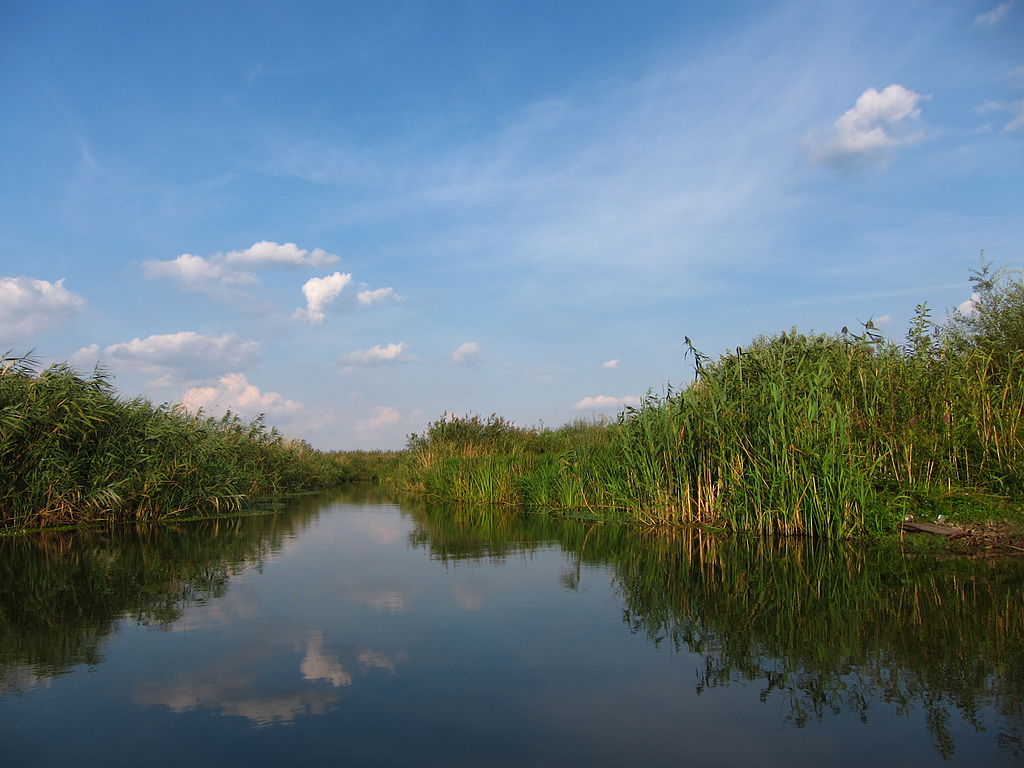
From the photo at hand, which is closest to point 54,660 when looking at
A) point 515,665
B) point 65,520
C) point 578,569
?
point 515,665

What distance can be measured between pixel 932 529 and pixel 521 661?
718 cm

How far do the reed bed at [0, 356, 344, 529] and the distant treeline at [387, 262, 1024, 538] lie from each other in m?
9.74

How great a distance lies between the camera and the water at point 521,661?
356 centimetres

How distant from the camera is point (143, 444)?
46.6 ft

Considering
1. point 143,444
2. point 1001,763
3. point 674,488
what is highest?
point 143,444

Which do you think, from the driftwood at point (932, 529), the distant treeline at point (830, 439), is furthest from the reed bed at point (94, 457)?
the driftwood at point (932, 529)

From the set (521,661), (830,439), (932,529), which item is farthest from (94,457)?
(932,529)

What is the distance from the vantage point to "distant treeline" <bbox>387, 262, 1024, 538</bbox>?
949cm

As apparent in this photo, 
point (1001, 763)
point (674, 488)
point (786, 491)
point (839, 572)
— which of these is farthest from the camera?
point (674, 488)

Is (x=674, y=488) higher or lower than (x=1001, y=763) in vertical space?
higher

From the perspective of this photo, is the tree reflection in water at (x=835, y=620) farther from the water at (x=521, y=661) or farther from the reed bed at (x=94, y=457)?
the reed bed at (x=94, y=457)

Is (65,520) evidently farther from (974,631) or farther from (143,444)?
(974,631)

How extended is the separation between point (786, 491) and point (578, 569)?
136 inches

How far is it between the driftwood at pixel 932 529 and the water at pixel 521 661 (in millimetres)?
977
